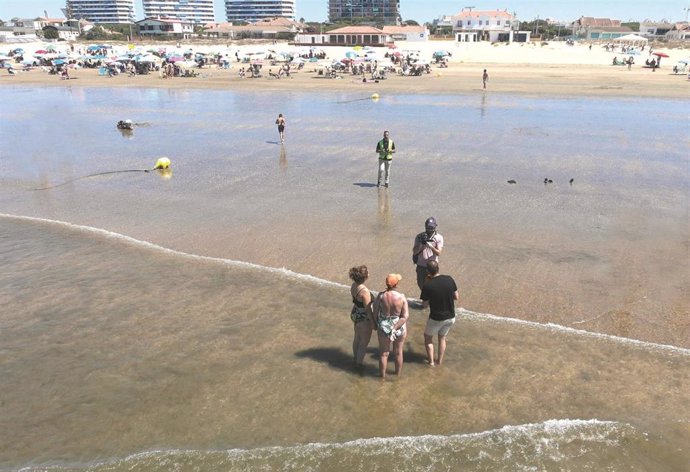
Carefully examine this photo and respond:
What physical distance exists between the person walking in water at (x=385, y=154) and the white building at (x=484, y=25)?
102957mm

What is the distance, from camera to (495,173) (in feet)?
56.0

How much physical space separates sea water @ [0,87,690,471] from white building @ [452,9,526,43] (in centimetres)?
10072

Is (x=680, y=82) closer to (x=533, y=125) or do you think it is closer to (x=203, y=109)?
(x=533, y=125)

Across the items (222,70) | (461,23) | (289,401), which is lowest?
(289,401)

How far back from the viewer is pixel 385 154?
48.8ft

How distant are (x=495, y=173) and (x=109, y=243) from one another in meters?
11.3

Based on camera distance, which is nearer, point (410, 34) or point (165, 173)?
point (165, 173)

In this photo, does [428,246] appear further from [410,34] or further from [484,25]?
[484,25]

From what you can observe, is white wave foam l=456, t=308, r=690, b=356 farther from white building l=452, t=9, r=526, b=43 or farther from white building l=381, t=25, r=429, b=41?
white building l=381, t=25, r=429, b=41

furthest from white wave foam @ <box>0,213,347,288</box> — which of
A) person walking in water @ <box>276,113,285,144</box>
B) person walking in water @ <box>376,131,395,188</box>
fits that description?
person walking in water @ <box>276,113,285,144</box>

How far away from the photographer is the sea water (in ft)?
20.2

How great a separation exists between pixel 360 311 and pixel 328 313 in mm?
2211

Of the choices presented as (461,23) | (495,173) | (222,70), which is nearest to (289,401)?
(495,173)

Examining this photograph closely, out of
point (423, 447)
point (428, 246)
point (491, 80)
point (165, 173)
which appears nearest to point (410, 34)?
point (491, 80)
